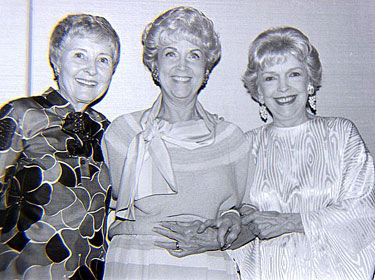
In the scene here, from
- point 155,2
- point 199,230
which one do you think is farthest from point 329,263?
point 155,2

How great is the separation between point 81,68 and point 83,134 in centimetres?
19

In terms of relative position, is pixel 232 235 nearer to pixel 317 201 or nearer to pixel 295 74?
pixel 317 201

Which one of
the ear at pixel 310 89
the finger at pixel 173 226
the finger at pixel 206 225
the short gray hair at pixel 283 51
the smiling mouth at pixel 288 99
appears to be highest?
the short gray hair at pixel 283 51

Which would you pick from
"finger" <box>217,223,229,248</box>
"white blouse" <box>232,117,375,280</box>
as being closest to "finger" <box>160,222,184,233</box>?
"finger" <box>217,223,229,248</box>

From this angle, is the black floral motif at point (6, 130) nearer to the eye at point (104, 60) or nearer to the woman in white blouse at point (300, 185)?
the eye at point (104, 60)

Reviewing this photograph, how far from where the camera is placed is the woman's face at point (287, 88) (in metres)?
1.31

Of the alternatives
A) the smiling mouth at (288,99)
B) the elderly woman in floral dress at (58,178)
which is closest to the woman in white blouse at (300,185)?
the smiling mouth at (288,99)

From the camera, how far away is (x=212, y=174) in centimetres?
127

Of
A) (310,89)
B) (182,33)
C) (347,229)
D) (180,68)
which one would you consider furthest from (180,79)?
(347,229)

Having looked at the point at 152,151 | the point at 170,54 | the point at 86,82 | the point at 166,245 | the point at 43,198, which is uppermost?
the point at 170,54

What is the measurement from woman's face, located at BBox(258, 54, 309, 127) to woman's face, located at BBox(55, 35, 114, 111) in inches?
20.0

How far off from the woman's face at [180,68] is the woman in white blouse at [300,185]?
0.20 m

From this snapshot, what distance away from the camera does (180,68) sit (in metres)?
1.28

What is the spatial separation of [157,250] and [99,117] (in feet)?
1.49
